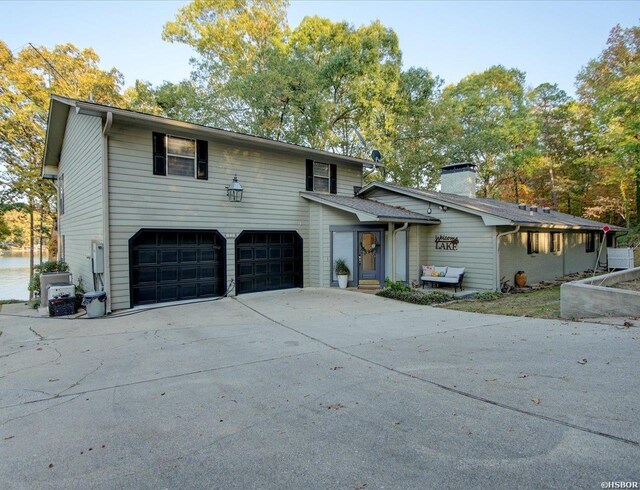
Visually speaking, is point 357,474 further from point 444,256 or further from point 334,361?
point 444,256

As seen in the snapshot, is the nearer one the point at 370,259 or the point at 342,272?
the point at 342,272

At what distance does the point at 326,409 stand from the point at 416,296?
702 cm

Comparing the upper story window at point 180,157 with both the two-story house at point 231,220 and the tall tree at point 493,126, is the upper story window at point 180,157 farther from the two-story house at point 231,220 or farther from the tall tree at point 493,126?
the tall tree at point 493,126

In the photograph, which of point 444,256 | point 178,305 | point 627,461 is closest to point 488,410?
point 627,461

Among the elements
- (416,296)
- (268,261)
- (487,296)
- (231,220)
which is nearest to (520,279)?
(487,296)

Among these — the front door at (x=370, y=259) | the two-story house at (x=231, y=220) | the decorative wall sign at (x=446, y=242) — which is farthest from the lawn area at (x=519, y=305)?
the front door at (x=370, y=259)

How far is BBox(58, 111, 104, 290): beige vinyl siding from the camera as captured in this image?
9.04 metres

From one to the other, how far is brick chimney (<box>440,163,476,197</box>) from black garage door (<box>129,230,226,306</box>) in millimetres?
10982

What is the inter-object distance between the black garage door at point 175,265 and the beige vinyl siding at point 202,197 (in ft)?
0.75

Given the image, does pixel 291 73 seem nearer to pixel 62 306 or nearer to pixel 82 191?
pixel 82 191

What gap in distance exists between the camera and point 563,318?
23.5 feet

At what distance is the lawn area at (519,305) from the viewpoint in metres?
7.91

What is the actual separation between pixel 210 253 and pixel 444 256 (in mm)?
7793

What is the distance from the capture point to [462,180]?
1638cm
